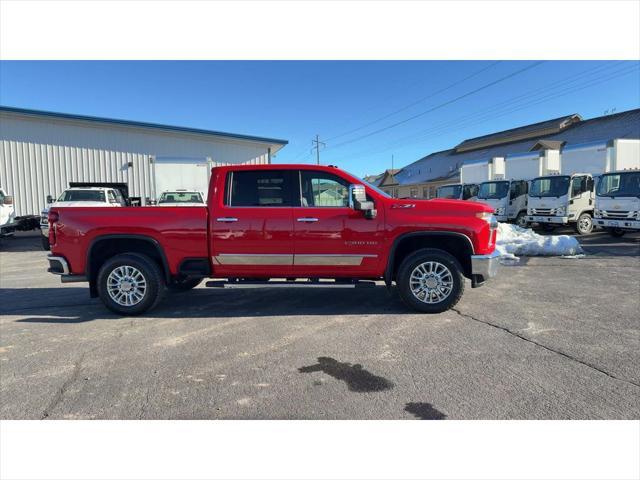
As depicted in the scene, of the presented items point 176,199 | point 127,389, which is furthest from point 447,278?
point 176,199

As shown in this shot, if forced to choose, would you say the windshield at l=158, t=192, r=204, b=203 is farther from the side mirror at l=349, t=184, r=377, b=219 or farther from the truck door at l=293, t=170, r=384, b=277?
the side mirror at l=349, t=184, r=377, b=219

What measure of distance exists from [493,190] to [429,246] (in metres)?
14.6

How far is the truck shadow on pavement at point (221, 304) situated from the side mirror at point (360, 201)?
1386mm

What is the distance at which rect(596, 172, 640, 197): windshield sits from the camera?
13.2m

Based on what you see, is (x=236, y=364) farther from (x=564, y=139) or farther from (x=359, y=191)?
(x=564, y=139)

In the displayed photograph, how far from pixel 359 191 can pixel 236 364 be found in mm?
2451

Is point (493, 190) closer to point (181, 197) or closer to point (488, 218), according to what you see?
point (181, 197)

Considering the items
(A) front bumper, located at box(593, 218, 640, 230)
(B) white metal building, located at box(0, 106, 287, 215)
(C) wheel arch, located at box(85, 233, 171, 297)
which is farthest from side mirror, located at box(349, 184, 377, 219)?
(B) white metal building, located at box(0, 106, 287, 215)

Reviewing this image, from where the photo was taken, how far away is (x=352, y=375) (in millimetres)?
3652

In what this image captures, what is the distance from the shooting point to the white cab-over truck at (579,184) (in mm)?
14484

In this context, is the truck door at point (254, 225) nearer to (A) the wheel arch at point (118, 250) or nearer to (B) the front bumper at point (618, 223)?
(A) the wheel arch at point (118, 250)

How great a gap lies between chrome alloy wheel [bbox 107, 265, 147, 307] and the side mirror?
3.00 metres

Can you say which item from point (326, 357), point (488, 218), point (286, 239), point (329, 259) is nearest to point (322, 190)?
point (286, 239)

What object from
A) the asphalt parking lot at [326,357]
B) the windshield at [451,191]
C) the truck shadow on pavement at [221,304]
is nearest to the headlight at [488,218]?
the asphalt parking lot at [326,357]
